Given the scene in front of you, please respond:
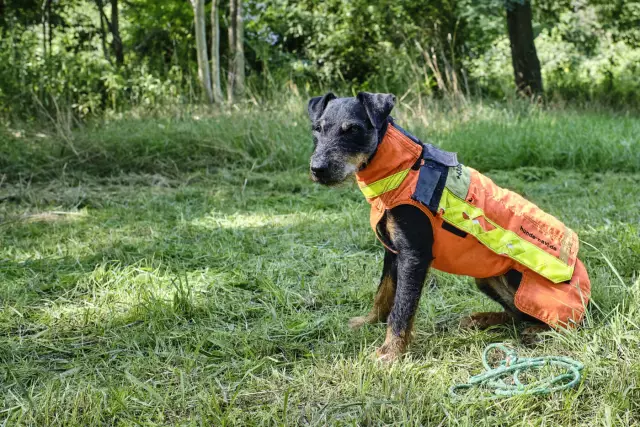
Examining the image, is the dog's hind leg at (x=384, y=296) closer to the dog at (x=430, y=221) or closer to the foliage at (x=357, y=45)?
Result: the dog at (x=430, y=221)

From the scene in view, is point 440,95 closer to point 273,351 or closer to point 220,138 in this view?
point 220,138

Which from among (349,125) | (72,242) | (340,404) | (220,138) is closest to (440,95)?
(220,138)

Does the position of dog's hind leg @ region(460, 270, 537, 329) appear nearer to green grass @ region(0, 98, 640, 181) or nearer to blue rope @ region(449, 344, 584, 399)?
blue rope @ region(449, 344, 584, 399)

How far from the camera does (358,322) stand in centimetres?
314

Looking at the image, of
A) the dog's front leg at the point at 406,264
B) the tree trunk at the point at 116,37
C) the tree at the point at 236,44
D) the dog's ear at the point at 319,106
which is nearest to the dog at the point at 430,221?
the dog's front leg at the point at 406,264

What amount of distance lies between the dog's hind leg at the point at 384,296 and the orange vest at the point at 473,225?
0.79ft

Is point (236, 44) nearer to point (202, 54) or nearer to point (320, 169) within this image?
point (202, 54)

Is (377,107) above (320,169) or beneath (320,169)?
above

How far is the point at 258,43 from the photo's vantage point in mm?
13648

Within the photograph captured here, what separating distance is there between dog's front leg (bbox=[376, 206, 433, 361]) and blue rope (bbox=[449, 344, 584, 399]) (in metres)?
0.36

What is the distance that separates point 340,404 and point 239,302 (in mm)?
1214

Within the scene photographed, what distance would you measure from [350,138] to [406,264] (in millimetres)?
618

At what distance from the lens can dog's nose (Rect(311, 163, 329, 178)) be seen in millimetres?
2705

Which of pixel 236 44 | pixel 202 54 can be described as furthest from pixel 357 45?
pixel 202 54
